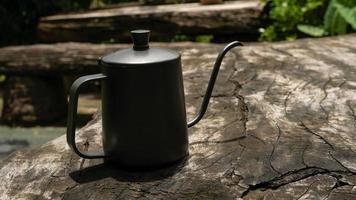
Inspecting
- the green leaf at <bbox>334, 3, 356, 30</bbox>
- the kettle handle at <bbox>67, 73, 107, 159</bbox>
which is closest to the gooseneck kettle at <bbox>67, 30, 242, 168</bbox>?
the kettle handle at <bbox>67, 73, 107, 159</bbox>

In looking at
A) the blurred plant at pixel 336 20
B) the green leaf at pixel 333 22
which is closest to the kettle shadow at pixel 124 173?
the blurred plant at pixel 336 20

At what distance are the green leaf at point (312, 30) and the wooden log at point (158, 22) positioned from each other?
385 millimetres

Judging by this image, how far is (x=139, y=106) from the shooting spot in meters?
1.37

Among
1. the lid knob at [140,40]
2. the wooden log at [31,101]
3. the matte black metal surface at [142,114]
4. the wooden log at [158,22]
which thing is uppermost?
the lid knob at [140,40]

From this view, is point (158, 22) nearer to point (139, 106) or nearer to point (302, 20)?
point (302, 20)

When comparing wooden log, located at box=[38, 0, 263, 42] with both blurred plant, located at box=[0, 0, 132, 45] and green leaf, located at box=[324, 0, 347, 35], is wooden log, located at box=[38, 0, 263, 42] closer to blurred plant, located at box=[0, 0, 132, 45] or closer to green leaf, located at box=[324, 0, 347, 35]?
green leaf, located at box=[324, 0, 347, 35]

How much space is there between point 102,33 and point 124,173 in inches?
156

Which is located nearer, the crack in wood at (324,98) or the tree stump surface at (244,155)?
the tree stump surface at (244,155)

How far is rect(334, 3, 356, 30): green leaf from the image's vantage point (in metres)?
4.26

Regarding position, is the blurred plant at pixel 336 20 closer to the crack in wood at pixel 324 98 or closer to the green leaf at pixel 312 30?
the green leaf at pixel 312 30

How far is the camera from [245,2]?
16.7 feet

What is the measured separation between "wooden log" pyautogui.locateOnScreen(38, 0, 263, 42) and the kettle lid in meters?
3.50

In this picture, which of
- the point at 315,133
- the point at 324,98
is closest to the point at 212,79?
the point at 315,133

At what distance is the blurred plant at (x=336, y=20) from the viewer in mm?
4316
